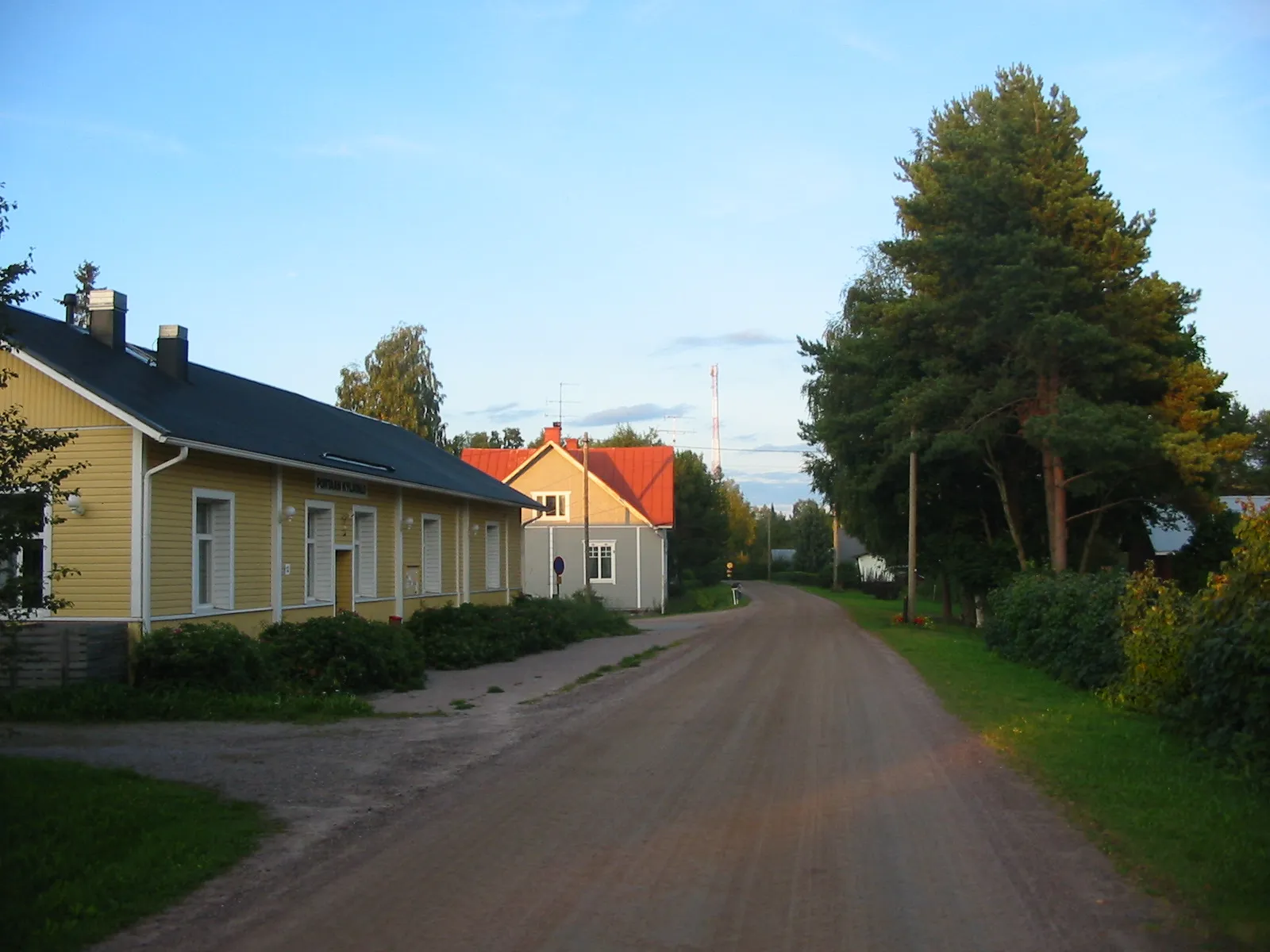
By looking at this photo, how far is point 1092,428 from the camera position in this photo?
2747 centimetres

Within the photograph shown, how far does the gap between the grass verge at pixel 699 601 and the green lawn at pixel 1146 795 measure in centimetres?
3715

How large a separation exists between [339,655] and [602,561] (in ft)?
115

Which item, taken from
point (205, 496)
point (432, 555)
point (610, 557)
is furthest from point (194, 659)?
point (610, 557)

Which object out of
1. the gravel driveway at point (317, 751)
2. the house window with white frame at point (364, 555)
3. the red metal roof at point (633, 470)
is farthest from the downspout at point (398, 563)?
the red metal roof at point (633, 470)

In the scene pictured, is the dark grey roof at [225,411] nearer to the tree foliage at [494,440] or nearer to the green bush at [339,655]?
the green bush at [339,655]

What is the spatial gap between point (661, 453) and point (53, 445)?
51215 mm

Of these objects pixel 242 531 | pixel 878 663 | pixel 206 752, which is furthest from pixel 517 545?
pixel 206 752

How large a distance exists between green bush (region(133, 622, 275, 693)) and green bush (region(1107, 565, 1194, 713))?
1157cm

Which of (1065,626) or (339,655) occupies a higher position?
(1065,626)

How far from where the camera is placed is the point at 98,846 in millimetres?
7250

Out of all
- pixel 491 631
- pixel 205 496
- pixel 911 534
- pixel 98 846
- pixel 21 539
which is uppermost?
→ pixel 205 496

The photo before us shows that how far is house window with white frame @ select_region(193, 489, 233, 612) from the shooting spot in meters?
17.3

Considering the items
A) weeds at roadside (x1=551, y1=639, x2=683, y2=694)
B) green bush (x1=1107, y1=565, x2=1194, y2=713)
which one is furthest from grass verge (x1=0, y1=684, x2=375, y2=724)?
green bush (x1=1107, y1=565, x2=1194, y2=713)

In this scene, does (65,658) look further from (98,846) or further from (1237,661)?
(1237,661)
